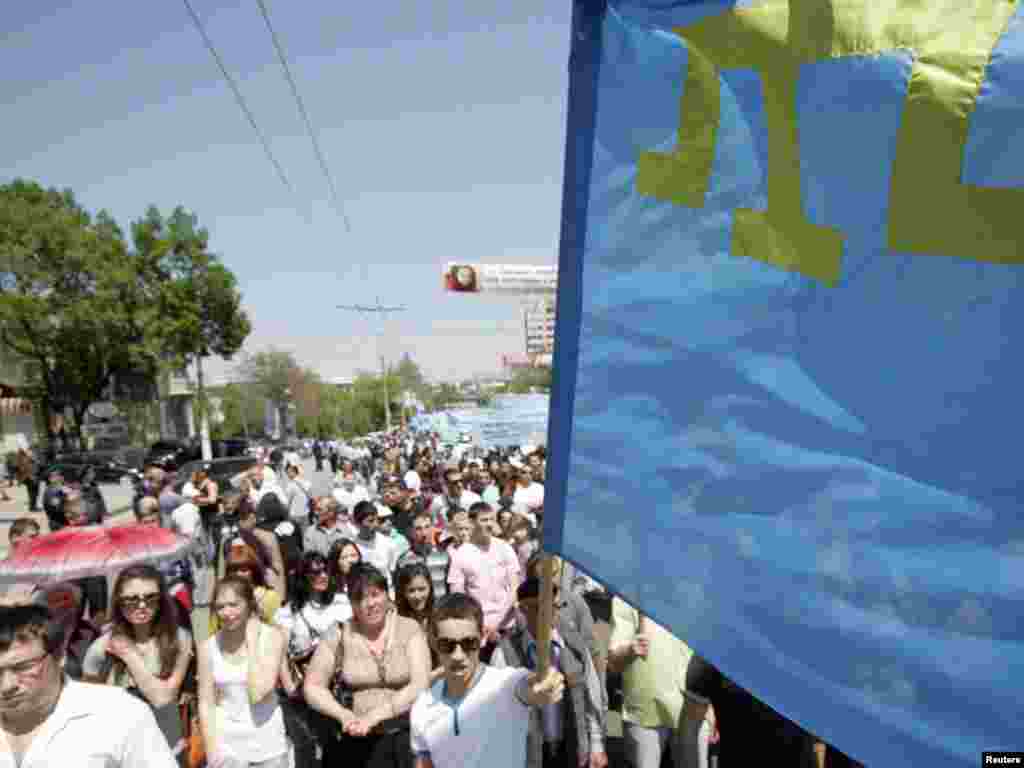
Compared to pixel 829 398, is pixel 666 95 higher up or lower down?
higher up

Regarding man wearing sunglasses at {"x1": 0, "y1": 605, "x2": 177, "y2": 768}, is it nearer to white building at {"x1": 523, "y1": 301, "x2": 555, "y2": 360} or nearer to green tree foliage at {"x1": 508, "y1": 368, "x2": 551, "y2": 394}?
white building at {"x1": 523, "y1": 301, "x2": 555, "y2": 360}

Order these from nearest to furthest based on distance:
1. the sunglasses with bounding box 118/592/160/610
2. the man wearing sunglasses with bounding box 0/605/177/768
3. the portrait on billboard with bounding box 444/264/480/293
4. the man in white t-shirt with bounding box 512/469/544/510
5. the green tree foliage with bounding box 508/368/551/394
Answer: the man wearing sunglasses with bounding box 0/605/177/768 → the sunglasses with bounding box 118/592/160/610 → the man in white t-shirt with bounding box 512/469/544/510 → the portrait on billboard with bounding box 444/264/480/293 → the green tree foliage with bounding box 508/368/551/394

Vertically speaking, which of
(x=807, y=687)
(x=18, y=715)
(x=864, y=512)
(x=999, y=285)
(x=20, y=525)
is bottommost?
(x=20, y=525)

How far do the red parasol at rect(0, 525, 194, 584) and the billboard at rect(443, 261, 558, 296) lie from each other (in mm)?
32381

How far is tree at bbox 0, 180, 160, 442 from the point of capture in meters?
30.7

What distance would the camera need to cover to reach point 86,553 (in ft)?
13.9

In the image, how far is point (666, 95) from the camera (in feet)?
5.87

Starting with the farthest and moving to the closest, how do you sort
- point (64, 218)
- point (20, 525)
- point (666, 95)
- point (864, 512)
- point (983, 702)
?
point (64, 218), point (20, 525), point (666, 95), point (864, 512), point (983, 702)

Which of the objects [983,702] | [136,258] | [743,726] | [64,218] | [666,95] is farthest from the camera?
[136,258]

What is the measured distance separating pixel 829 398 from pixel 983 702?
0.63m

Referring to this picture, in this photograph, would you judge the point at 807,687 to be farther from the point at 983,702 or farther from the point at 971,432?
the point at 971,432

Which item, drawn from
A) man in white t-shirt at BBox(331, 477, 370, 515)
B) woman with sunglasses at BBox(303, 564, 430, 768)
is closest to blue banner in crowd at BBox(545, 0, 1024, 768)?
woman with sunglasses at BBox(303, 564, 430, 768)

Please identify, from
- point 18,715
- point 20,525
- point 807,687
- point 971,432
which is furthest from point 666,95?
point 20,525

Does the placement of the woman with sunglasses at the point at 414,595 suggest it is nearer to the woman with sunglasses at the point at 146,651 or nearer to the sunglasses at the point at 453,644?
the woman with sunglasses at the point at 146,651
